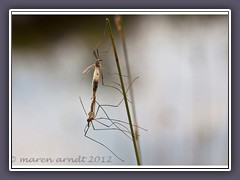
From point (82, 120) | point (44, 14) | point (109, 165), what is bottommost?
point (109, 165)

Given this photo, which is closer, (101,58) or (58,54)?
(101,58)

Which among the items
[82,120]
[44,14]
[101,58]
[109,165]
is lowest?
[109,165]

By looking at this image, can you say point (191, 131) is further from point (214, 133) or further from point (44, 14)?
point (44, 14)
